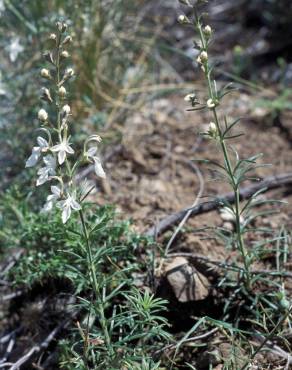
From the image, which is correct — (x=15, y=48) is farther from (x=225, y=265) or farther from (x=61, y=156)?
(x=225, y=265)

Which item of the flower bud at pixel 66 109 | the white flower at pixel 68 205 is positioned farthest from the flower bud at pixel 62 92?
the white flower at pixel 68 205

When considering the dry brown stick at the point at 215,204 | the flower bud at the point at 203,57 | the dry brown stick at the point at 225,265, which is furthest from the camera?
the dry brown stick at the point at 215,204

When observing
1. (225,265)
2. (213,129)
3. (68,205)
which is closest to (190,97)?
(213,129)

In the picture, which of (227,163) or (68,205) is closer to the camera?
(68,205)

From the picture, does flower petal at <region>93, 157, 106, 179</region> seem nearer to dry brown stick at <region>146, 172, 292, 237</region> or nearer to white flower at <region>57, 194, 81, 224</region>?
white flower at <region>57, 194, 81, 224</region>

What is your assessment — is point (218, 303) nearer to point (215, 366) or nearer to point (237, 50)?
point (215, 366)

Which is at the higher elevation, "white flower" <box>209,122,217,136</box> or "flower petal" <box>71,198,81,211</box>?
"white flower" <box>209,122,217,136</box>

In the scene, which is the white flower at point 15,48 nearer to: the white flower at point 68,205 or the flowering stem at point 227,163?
the flowering stem at point 227,163

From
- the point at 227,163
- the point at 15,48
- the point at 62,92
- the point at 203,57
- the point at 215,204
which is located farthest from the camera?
the point at 15,48

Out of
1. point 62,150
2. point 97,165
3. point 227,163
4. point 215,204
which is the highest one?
point 62,150

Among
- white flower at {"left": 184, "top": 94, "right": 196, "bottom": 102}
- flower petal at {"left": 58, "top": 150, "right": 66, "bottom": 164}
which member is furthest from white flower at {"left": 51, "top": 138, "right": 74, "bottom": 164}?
white flower at {"left": 184, "top": 94, "right": 196, "bottom": 102}

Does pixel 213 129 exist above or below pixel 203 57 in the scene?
below

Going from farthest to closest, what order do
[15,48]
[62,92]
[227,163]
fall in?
[15,48] < [227,163] < [62,92]

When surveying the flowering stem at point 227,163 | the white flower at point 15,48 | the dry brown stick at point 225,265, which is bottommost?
the dry brown stick at point 225,265
